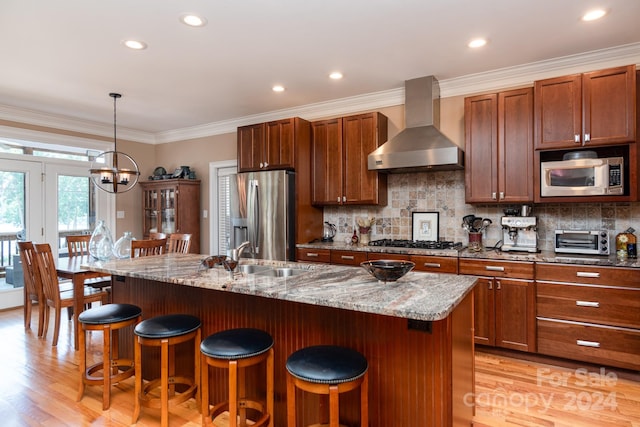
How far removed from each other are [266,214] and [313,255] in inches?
30.3

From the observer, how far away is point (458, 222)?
387 centimetres

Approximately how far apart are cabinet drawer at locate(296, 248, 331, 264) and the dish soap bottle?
8.49 feet

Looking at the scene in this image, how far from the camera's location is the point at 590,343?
283 centimetres

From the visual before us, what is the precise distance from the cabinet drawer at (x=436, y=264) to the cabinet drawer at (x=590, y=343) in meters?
0.80

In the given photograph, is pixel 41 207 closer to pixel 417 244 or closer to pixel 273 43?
pixel 273 43

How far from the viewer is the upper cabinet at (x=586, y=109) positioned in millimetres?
2875

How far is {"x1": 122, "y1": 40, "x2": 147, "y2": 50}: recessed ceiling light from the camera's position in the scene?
290cm

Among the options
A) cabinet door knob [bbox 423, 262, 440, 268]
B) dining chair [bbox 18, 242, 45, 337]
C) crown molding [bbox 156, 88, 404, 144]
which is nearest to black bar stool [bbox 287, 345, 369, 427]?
cabinet door knob [bbox 423, 262, 440, 268]

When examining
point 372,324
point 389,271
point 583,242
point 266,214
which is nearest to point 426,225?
point 583,242

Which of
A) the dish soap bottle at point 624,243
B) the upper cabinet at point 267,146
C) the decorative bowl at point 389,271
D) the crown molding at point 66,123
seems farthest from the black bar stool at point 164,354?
the crown molding at point 66,123

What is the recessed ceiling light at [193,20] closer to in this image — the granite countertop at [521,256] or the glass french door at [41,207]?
the granite countertop at [521,256]

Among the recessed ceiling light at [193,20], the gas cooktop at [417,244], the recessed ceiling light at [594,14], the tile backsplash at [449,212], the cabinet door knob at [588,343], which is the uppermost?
the recessed ceiling light at [193,20]

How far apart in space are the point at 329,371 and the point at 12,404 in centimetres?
237

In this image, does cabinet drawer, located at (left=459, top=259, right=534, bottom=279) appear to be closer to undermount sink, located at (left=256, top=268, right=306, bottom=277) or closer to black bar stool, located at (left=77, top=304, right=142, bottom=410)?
undermount sink, located at (left=256, top=268, right=306, bottom=277)
